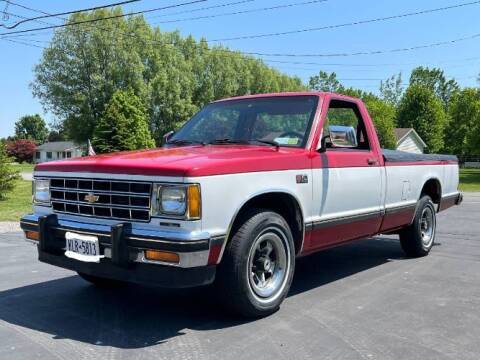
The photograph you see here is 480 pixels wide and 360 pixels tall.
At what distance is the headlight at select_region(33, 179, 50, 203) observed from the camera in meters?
4.76

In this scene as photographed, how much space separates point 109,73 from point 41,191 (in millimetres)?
41348

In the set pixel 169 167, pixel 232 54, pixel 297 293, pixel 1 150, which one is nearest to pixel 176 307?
pixel 297 293

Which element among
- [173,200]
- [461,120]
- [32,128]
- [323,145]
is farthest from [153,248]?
[32,128]

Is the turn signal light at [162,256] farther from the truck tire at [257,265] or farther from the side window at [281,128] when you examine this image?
the side window at [281,128]

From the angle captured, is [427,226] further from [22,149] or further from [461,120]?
[22,149]

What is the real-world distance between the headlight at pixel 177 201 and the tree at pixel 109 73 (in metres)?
40.0

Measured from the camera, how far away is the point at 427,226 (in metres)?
7.50

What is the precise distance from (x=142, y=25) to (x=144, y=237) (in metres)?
45.3

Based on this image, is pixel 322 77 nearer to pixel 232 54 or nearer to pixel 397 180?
pixel 232 54

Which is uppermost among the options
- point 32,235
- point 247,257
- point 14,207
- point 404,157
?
point 404,157

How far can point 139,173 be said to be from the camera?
398 cm

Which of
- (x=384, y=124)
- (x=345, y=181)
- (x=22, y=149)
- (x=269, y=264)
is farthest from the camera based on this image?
(x=22, y=149)

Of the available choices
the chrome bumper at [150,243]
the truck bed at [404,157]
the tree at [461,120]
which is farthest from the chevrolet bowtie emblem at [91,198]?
the tree at [461,120]

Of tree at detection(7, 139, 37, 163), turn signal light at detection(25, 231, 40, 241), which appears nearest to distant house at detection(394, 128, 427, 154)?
turn signal light at detection(25, 231, 40, 241)
